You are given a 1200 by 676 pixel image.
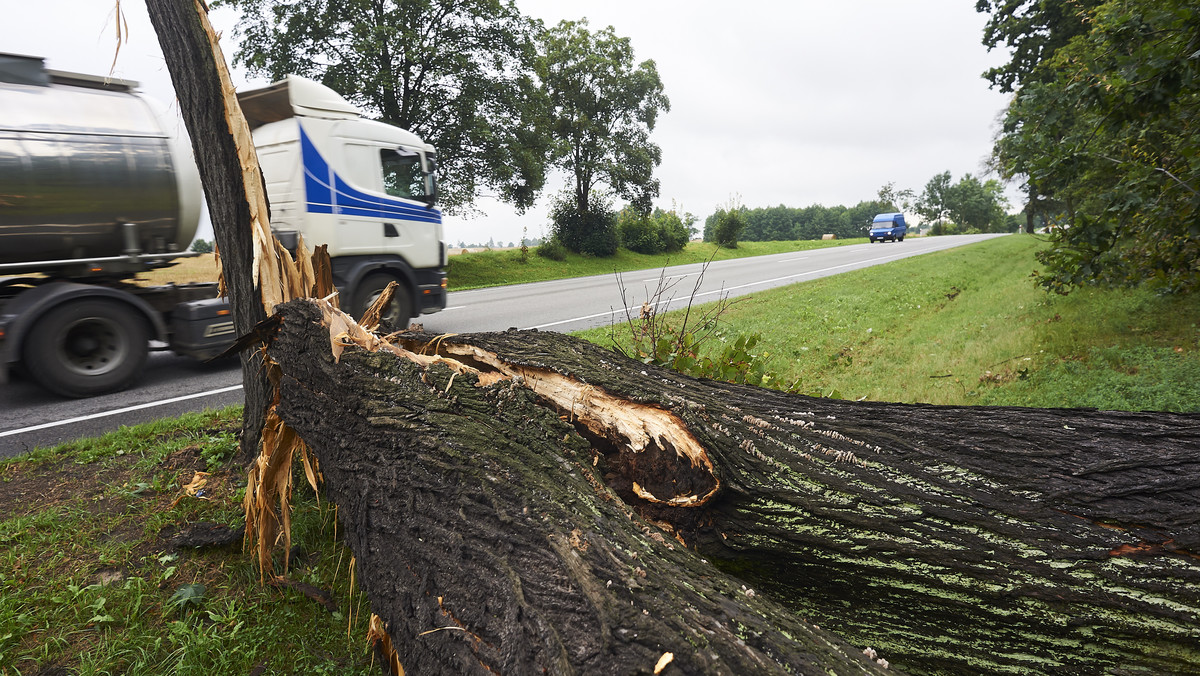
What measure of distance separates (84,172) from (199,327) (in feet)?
6.14

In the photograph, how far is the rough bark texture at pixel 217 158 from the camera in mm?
3395

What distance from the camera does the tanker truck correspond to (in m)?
5.74

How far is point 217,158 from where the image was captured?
353cm

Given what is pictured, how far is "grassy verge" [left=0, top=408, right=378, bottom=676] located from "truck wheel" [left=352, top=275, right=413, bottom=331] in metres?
4.71

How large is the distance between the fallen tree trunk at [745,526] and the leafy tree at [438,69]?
65.2ft

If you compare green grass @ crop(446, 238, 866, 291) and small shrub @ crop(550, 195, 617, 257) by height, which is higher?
small shrub @ crop(550, 195, 617, 257)

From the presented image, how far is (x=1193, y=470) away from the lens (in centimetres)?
197

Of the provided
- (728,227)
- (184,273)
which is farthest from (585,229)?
(184,273)

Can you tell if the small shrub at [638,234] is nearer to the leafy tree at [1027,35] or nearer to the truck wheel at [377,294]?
the leafy tree at [1027,35]

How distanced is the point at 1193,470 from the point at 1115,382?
13.3 ft

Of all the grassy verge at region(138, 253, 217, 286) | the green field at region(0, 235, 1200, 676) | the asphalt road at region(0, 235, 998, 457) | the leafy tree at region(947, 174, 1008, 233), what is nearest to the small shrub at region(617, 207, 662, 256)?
the asphalt road at region(0, 235, 998, 457)

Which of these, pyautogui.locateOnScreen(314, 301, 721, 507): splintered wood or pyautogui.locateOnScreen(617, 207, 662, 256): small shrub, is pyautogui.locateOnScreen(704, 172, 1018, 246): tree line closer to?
pyautogui.locateOnScreen(617, 207, 662, 256): small shrub

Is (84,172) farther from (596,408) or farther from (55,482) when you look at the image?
(596,408)

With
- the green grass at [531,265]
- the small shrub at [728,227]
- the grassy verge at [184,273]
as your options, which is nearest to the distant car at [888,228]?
the small shrub at [728,227]
